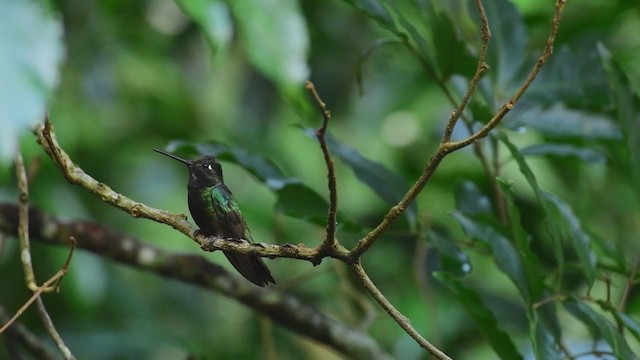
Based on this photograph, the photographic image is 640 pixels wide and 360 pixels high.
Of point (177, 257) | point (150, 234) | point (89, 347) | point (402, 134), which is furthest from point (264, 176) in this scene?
point (402, 134)

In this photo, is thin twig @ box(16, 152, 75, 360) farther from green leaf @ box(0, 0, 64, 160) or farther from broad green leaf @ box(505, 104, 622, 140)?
broad green leaf @ box(505, 104, 622, 140)

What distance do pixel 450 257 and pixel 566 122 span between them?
18.1 inches

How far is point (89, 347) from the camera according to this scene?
2.87 metres

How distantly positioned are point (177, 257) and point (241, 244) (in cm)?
90

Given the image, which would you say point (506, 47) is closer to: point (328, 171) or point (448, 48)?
point (448, 48)

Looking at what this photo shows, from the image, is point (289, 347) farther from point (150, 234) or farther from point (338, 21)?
point (338, 21)

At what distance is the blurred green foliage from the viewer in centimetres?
173

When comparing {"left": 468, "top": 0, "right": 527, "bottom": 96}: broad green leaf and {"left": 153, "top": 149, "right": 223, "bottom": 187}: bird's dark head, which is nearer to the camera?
{"left": 153, "top": 149, "right": 223, "bottom": 187}: bird's dark head

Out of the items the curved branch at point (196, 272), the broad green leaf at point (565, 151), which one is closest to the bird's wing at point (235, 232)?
the curved branch at point (196, 272)

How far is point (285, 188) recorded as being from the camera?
1.84 m

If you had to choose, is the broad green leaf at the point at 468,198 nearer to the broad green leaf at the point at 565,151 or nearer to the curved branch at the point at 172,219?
the broad green leaf at the point at 565,151

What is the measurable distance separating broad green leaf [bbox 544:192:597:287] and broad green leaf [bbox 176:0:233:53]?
628 millimetres

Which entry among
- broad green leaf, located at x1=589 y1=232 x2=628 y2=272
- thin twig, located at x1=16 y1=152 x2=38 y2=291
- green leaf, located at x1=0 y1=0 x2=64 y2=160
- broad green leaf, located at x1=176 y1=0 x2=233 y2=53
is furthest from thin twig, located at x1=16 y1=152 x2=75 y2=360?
broad green leaf, located at x1=589 y1=232 x2=628 y2=272

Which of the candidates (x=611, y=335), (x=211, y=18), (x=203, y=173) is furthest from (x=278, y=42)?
(x=611, y=335)
